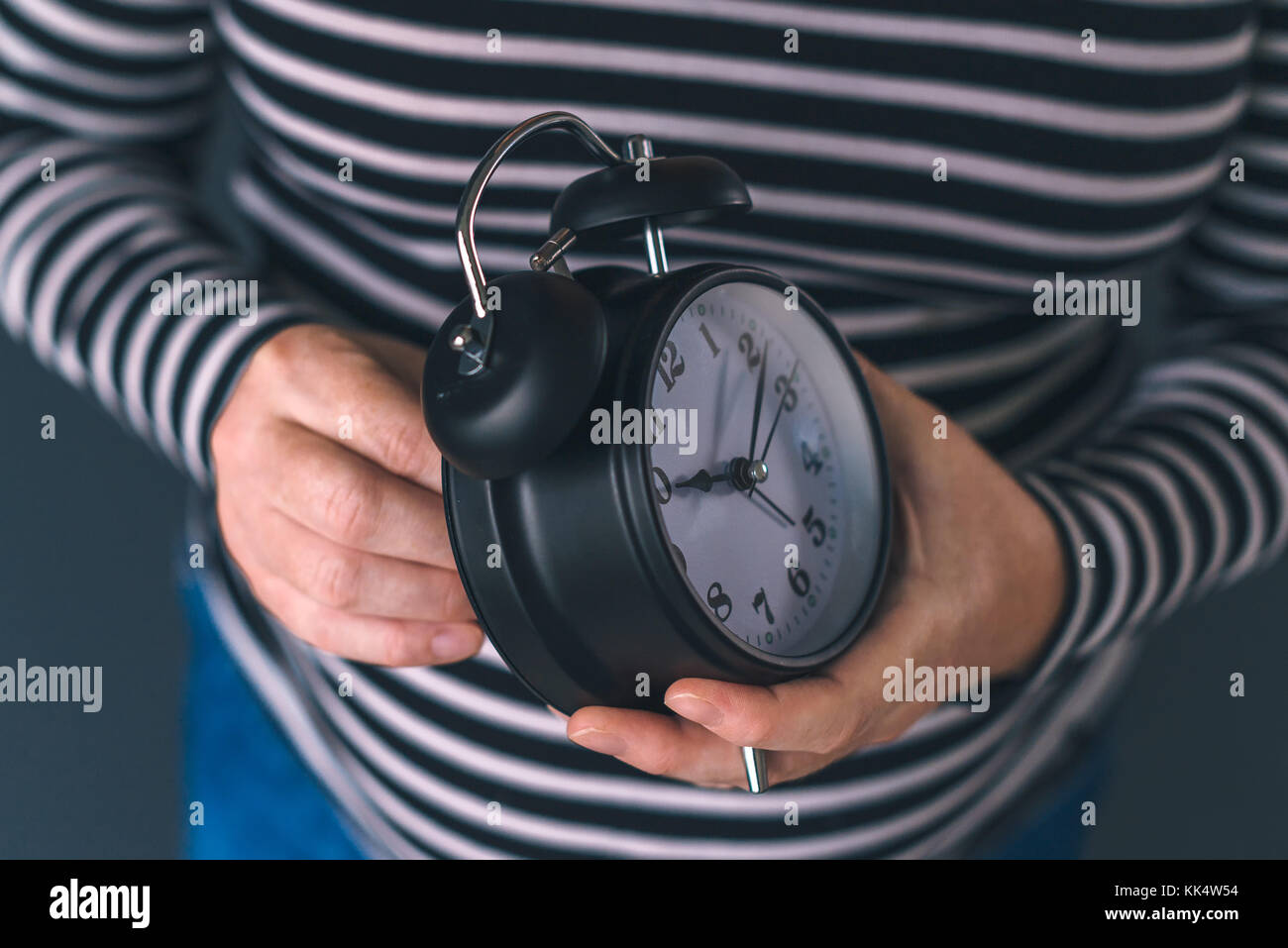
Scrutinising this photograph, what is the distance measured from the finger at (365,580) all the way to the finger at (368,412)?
5cm

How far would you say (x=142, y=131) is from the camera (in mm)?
733

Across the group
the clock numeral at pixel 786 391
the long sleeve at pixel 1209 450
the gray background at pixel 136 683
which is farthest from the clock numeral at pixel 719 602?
the gray background at pixel 136 683

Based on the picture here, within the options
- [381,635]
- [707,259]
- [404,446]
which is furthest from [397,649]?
[707,259]

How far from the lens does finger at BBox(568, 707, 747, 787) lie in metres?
0.48

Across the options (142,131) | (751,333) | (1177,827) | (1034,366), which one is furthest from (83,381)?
(1177,827)

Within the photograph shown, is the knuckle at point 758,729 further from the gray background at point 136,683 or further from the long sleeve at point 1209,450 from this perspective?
the gray background at point 136,683

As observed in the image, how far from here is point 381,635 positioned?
56 centimetres

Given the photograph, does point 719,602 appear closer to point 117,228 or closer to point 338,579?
point 338,579

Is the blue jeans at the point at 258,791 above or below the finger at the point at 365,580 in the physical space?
below

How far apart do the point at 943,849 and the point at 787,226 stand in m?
0.50

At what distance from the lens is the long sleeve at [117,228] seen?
2.09 feet

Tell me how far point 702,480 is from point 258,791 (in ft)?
1.87

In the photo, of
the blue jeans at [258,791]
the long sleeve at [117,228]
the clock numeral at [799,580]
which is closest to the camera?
the clock numeral at [799,580]
